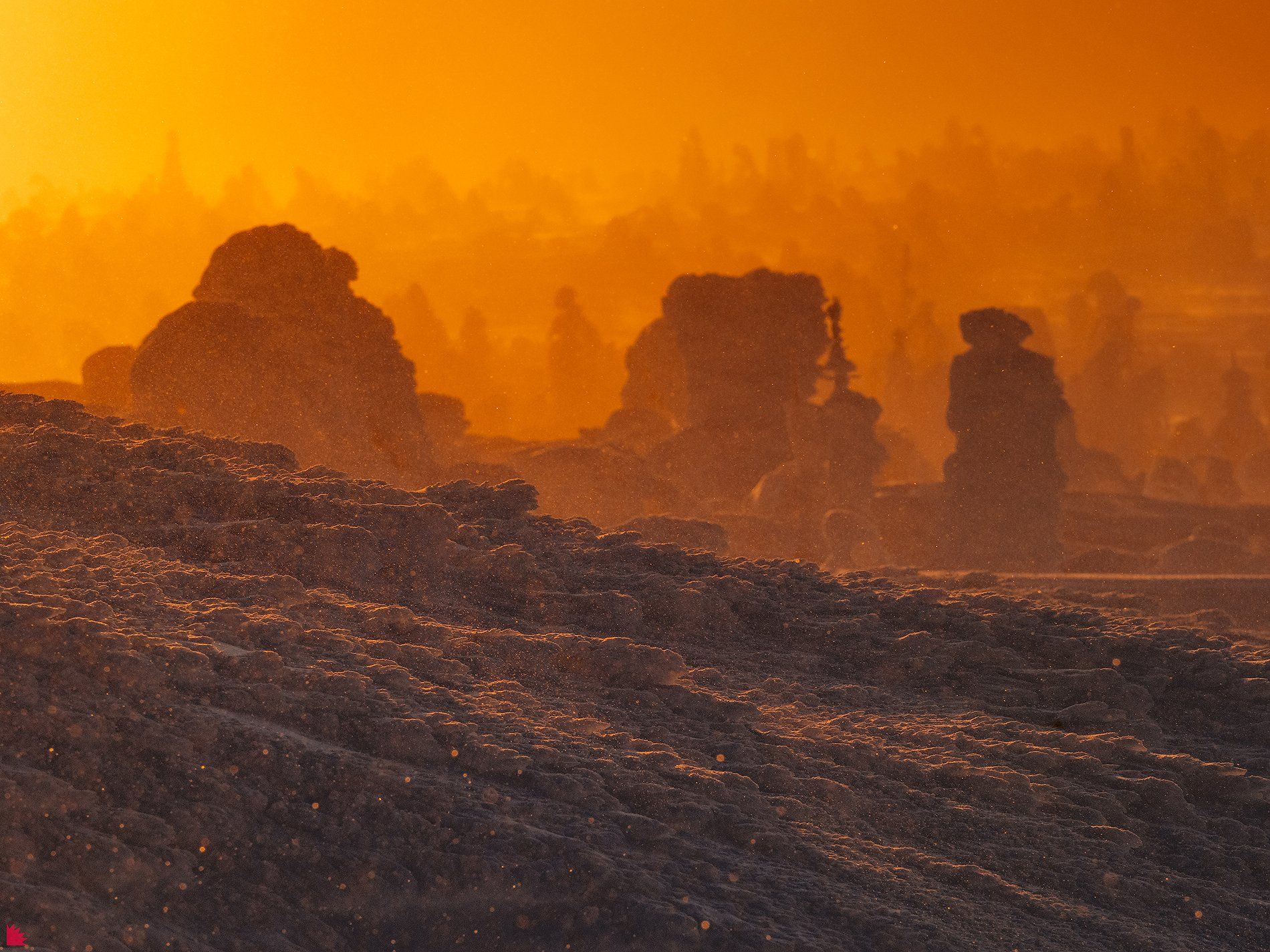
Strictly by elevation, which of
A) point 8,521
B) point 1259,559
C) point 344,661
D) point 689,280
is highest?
point 689,280

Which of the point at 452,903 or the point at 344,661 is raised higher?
the point at 344,661

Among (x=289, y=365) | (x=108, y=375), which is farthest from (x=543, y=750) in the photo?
(x=108, y=375)

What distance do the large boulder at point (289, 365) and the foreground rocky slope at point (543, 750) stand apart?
18.0m

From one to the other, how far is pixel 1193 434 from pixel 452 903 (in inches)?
3939

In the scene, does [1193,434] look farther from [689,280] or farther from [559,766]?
[559,766]

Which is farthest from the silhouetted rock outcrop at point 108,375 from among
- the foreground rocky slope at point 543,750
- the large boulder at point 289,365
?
the foreground rocky slope at point 543,750

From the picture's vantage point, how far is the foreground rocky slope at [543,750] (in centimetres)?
403

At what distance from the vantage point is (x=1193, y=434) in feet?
303

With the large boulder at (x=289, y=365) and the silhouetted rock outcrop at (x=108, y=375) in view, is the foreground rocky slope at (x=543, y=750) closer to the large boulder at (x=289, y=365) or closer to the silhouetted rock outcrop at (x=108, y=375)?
the large boulder at (x=289, y=365)

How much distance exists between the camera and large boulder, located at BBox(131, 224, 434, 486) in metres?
26.1

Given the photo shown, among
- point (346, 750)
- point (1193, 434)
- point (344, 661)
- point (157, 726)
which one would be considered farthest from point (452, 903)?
point (1193, 434)

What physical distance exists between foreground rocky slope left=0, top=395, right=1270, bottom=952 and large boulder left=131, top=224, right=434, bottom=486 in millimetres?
18021

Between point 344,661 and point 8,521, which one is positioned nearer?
point 344,661

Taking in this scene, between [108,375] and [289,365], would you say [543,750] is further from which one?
[108,375]
